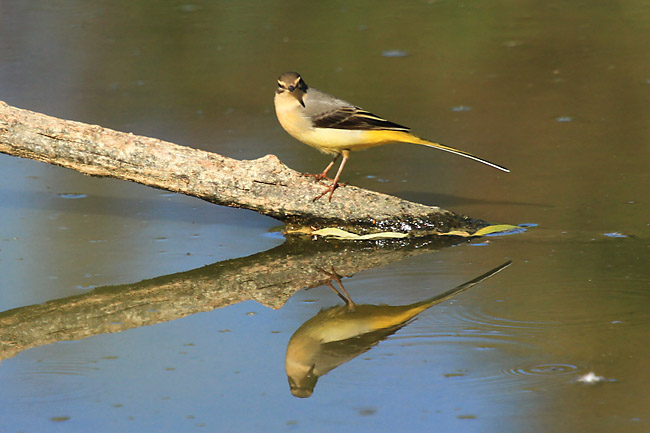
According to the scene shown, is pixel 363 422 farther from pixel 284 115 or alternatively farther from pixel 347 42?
pixel 347 42

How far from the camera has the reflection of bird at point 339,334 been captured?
12.5ft

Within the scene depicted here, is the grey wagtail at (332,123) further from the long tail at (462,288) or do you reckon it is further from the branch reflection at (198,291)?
the long tail at (462,288)

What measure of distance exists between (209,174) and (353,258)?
0.95m

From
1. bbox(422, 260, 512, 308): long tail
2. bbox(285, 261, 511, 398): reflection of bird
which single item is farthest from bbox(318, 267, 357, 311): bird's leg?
bbox(422, 260, 512, 308): long tail

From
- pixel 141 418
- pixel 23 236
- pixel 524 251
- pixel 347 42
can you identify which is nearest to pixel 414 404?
pixel 141 418

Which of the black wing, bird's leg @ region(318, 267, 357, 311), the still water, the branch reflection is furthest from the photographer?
the black wing

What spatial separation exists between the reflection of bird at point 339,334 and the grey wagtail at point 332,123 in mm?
1048

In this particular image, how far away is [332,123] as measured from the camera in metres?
5.39

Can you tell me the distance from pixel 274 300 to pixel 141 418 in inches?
50.6

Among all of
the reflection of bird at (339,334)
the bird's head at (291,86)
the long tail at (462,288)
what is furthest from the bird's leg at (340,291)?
the bird's head at (291,86)

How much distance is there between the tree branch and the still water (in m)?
0.19

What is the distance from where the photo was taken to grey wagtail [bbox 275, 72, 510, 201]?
212 inches

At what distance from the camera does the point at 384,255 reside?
5176mm

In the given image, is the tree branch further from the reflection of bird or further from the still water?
the reflection of bird
